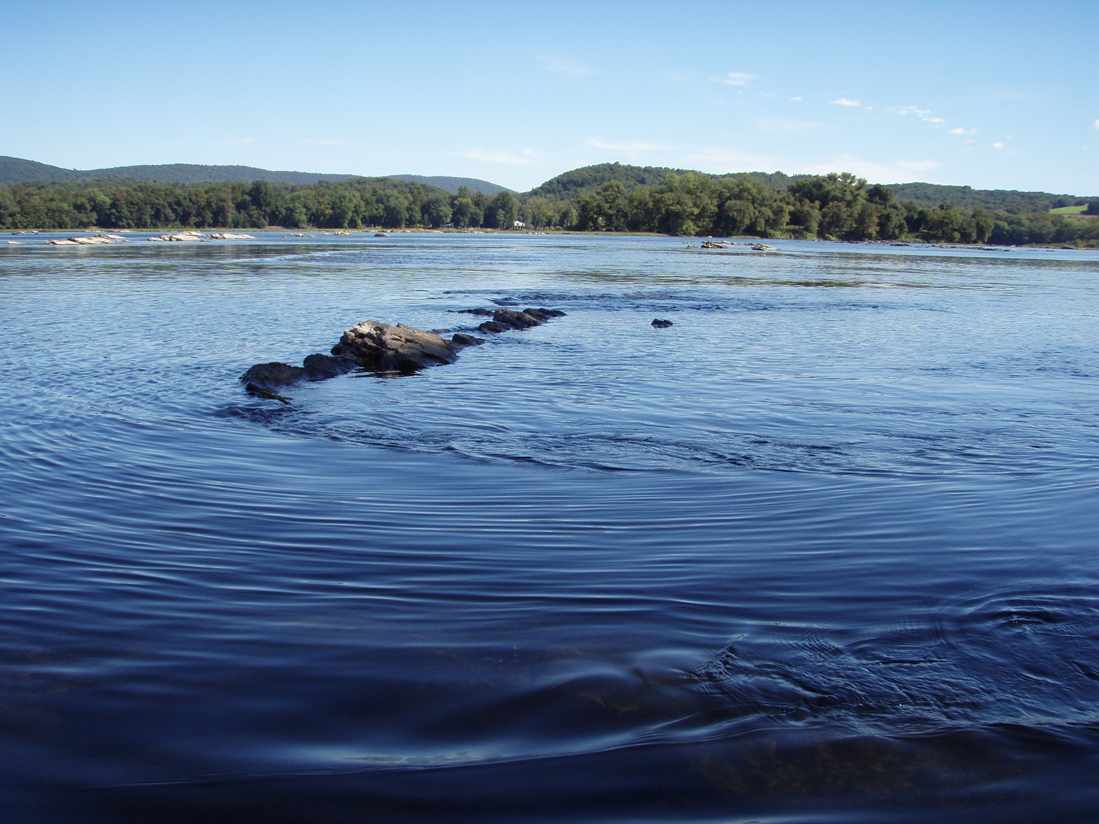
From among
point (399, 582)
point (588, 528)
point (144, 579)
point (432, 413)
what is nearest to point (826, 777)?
point (399, 582)

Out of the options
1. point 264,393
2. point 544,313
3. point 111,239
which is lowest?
point 264,393

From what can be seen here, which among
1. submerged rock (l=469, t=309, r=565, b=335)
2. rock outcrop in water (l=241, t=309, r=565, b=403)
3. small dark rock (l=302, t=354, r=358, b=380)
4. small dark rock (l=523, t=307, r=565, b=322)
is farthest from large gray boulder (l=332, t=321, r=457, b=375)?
small dark rock (l=523, t=307, r=565, b=322)

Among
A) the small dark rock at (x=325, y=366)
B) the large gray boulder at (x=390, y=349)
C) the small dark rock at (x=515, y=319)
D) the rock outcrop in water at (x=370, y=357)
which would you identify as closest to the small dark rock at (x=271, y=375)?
the rock outcrop in water at (x=370, y=357)

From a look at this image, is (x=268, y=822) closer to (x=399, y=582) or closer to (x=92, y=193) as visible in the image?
(x=399, y=582)

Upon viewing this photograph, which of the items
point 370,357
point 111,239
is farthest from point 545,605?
point 111,239

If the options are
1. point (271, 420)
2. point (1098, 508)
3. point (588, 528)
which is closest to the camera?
point (588, 528)

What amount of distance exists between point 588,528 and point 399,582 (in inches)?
84.7

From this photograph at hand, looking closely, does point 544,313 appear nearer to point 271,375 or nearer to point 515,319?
point 515,319

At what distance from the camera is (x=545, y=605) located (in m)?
6.48

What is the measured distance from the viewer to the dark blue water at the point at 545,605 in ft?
14.6

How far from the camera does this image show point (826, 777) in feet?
14.7

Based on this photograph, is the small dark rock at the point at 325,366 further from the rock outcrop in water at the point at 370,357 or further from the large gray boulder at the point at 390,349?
the large gray boulder at the point at 390,349

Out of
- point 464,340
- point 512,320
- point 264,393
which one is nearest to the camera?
point 264,393

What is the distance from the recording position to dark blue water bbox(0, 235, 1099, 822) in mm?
4438
